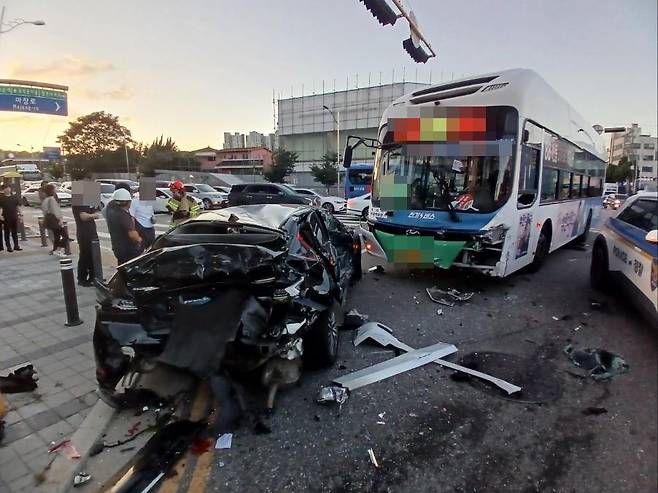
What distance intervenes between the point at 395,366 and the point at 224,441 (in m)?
1.85

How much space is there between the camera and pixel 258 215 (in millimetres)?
4461

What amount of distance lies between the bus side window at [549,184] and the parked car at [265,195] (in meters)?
12.4

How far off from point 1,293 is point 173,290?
5334 millimetres

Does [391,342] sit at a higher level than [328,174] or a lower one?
lower

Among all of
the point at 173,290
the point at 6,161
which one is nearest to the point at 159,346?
the point at 173,290

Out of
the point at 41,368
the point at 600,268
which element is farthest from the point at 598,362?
the point at 41,368

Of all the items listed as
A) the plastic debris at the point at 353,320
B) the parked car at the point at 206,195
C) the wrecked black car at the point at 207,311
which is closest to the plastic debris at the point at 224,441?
the wrecked black car at the point at 207,311

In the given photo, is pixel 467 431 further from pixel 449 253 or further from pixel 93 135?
pixel 93 135

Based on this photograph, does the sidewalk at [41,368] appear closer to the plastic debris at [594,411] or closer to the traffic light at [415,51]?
the plastic debris at [594,411]

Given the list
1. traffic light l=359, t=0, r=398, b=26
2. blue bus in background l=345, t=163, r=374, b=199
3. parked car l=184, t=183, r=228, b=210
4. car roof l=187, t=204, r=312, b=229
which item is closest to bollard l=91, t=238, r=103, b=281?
car roof l=187, t=204, r=312, b=229

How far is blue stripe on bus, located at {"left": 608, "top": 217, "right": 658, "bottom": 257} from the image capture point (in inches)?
165

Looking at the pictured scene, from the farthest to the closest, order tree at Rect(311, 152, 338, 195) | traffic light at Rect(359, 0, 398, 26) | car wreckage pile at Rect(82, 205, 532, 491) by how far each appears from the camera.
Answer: tree at Rect(311, 152, 338, 195) → traffic light at Rect(359, 0, 398, 26) → car wreckage pile at Rect(82, 205, 532, 491)

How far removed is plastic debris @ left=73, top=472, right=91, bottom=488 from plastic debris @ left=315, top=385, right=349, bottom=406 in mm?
1715

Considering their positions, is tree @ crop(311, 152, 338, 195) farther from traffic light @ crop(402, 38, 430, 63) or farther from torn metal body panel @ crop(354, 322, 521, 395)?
torn metal body panel @ crop(354, 322, 521, 395)
